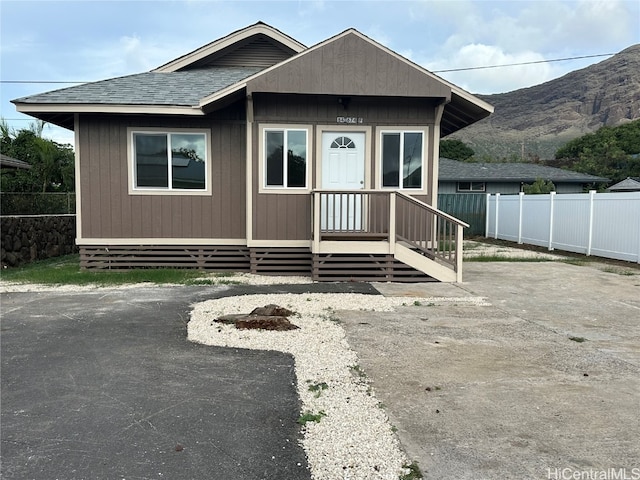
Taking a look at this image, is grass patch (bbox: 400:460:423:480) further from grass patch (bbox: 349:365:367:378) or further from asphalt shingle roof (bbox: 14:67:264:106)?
asphalt shingle roof (bbox: 14:67:264:106)

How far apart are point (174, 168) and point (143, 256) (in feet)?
6.21

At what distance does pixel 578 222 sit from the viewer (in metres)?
14.2

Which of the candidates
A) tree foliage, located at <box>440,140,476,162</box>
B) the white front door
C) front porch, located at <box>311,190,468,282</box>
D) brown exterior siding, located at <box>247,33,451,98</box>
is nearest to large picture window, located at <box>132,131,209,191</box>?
brown exterior siding, located at <box>247,33,451,98</box>

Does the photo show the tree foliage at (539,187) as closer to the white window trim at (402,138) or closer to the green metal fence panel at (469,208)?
the green metal fence panel at (469,208)

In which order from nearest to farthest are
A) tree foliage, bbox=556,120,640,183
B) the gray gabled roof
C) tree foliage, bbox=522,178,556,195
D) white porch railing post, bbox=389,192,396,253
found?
white porch railing post, bbox=389,192,396,253, tree foliage, bbox=522,178,556,195, the gray gabled roof, tree foliage, bbox=556,120,640,183

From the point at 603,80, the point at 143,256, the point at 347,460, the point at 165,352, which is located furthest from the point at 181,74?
the point at 603,80

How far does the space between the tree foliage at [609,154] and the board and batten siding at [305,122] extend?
32595 millimetres

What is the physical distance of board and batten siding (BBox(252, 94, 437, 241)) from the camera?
9.87m

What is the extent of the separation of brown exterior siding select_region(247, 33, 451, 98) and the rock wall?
677 cm

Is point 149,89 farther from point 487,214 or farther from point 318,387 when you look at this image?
point 487,214

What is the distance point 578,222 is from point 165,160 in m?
11.0

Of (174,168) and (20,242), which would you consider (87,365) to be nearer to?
(174,168)

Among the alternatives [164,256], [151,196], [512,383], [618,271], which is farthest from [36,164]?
[512,383]

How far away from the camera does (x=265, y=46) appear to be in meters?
12.5
